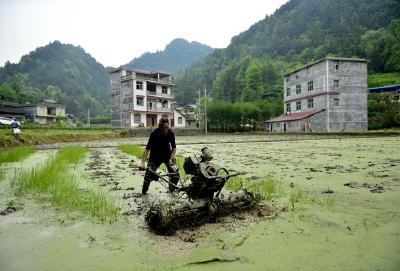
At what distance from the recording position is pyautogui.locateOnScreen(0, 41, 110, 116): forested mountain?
74.2m

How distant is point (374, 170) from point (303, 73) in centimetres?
3533

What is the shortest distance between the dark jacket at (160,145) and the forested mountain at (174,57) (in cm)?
12656

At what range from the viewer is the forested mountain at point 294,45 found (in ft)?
211

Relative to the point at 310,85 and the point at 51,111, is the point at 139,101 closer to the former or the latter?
the point at 51,111

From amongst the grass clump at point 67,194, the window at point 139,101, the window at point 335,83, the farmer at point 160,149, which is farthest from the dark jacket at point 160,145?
the window at point 139,101

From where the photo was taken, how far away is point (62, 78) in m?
79.4

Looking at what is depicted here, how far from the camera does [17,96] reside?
5378cm

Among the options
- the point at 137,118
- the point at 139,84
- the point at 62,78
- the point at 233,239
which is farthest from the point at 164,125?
the point at 62,78

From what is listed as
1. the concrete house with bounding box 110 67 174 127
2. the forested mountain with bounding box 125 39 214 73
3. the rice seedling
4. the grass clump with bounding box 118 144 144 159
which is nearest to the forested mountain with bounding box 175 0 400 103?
the concrete house with bounding box 110 67 174 127

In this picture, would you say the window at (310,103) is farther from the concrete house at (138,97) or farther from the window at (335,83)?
the concrete house at (138,97)

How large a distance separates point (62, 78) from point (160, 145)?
82392mm

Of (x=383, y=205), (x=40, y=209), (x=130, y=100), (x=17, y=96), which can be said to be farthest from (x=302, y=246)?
(x=17, y=96)

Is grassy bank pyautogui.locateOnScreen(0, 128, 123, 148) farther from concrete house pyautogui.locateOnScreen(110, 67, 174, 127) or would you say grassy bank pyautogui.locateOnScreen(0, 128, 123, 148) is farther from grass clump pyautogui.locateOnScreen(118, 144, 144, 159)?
concrete house pyautogui.locateOnScreen(110, 67, 174, 127)

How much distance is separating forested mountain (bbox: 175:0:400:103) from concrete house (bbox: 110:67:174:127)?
22.1 m
